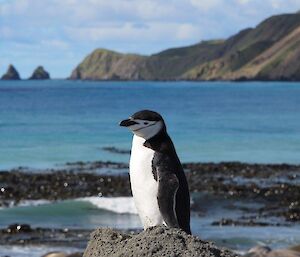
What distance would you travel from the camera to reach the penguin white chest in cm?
733

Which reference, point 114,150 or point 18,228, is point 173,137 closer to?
point 114,150

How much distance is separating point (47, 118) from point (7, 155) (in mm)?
37708

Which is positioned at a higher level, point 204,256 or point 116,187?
point 204,256

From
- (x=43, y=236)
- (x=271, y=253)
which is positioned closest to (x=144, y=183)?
(x=271, y=253)

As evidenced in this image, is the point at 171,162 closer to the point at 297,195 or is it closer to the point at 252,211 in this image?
the point at 252,211

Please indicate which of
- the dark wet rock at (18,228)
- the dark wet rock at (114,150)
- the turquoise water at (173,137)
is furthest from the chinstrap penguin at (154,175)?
the dark wet rock at (114,150)

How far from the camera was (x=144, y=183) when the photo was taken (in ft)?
24.2

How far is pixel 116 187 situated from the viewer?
1219 inches

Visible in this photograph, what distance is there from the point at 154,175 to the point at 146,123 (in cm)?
39

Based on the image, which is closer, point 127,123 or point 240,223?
point 127,123

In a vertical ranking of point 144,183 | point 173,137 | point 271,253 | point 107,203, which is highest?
point 144,183

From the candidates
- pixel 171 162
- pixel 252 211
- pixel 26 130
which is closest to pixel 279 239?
pixel 252 211

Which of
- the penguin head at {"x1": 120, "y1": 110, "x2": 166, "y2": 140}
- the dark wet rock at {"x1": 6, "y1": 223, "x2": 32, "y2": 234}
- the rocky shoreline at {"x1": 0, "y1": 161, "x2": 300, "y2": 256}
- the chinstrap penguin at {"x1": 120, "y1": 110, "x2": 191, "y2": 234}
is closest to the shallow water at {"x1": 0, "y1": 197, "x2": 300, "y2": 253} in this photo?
the rocky shoreline at {"x1": 0, "y1": 161, "x2": 300, "y2": 256}

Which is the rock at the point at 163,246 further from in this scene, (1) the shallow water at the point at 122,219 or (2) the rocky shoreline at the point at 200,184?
(2) the rocky shoreline at the point at 200,184
